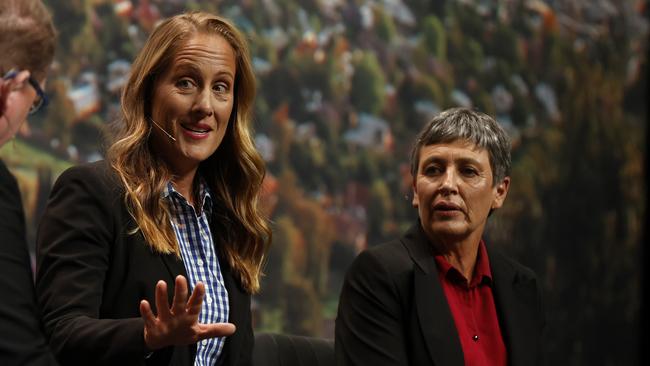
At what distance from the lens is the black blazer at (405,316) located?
2809mm

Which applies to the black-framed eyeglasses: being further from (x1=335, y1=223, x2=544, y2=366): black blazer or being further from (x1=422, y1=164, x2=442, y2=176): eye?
(x1=422, y1=164, x2=442, y2=176): eye

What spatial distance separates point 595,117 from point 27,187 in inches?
144

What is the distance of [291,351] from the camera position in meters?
3.08

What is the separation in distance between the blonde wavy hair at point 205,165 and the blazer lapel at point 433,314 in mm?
469

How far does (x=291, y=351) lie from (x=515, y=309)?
0.71m

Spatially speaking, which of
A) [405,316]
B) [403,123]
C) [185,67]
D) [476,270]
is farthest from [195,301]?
[403,123]

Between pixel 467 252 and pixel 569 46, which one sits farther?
pixel 569 46

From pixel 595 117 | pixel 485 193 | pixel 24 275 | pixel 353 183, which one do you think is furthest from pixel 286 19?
pixel 24 275

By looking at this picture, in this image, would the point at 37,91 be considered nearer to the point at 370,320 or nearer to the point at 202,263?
the point at 202,263

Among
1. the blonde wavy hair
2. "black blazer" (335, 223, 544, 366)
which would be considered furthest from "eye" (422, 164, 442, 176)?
the blonde wavy hair

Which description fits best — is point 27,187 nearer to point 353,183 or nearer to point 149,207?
point 353,183

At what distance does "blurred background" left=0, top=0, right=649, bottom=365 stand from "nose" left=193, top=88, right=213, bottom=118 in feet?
7.66

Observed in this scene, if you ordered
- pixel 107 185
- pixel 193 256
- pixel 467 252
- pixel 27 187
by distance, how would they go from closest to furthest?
pixel 107 185 < pixel 193 256 < pixel 467 252 < pixel 27 187

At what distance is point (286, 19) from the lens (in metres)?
5.58
